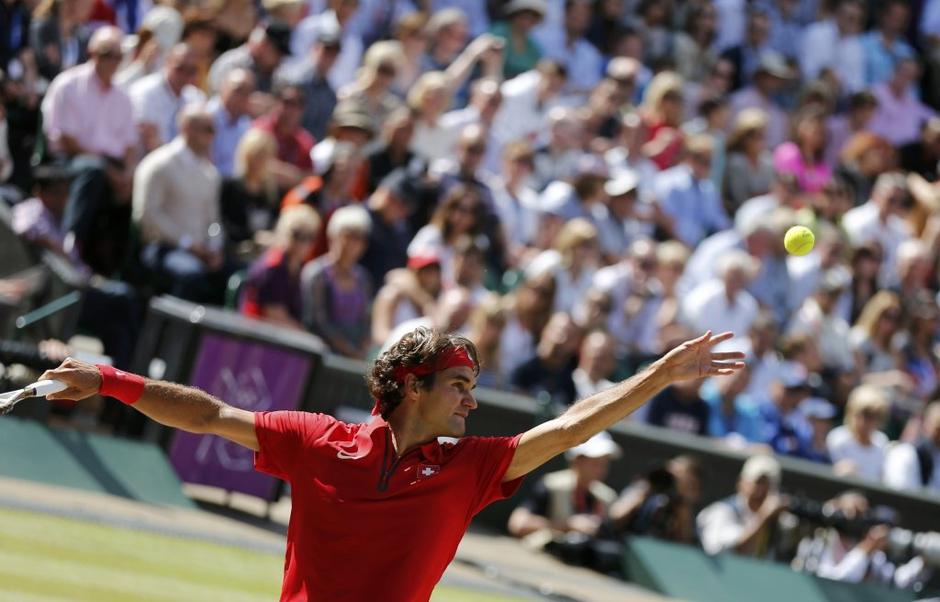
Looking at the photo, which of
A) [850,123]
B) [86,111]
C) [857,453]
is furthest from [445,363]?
[850,123]

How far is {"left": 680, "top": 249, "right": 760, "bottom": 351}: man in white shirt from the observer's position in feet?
46.1

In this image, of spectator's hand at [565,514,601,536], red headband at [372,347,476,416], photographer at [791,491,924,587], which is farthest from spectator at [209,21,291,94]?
red headband at [372,347,476,416]

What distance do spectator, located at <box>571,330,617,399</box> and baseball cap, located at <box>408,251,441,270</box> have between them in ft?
4.05

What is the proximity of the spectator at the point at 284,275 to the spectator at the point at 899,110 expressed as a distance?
8.70m

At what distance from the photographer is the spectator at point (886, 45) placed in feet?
63.3

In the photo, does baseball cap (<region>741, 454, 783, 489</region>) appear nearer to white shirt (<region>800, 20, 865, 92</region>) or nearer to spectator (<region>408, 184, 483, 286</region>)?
spectator (<region>408, 184, 483, 286</region>)

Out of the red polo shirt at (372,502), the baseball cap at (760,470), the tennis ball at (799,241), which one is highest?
the tennis ball at (799,241)

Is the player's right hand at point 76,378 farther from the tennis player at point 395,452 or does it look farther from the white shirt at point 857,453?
the white shirt at point 857,453

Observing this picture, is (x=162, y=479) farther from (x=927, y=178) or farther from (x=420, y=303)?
(x=927, y=178)

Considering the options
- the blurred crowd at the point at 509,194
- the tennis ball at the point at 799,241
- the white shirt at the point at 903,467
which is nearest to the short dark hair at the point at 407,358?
the tennis ball at the point at 799,241

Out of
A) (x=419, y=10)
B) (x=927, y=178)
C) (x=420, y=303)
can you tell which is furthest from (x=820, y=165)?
(x=420, y=303)

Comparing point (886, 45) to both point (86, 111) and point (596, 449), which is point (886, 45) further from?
point (86, 111)

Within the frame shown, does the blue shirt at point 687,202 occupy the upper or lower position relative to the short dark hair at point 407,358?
lower

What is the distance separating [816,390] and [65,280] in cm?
638
